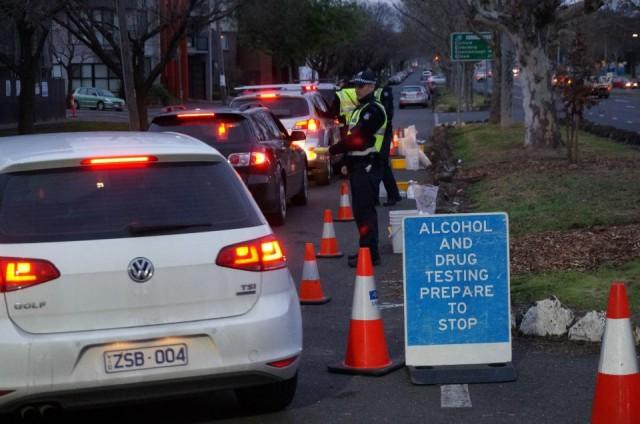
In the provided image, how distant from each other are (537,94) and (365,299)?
638 inches

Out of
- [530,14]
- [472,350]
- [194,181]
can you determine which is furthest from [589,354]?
[530,14]

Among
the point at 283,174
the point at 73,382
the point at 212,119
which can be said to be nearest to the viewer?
the point at 73,382

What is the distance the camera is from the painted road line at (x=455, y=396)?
659cm

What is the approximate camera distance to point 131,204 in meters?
5.78

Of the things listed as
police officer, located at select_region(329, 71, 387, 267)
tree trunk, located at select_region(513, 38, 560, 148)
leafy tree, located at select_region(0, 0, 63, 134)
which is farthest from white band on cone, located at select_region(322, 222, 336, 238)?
leafy tree, located at select_region(0, 0, 63, 134)

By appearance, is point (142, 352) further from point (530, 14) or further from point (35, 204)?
point (530, 14)

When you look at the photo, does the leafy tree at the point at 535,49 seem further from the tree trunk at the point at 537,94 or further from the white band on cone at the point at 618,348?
the white band on cone at the point at 618,348

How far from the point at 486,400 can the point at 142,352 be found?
7.32 feet

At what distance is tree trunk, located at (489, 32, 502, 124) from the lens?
34625 millimetres

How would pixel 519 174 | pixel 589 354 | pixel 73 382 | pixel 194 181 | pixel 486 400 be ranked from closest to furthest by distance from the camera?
pixel 73 382, pixel 194 181, pixel 486 400, pixel 589 354, pixel 519 174

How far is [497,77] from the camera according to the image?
35938 millimetres

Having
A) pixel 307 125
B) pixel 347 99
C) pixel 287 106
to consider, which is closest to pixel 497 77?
pixel 347 99

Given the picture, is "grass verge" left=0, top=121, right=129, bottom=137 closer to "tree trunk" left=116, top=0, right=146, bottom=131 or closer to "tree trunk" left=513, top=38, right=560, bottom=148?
"tree trunk" left=116, top=0, right=146, bottom=131

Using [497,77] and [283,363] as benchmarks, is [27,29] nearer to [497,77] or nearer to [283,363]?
[497,77]
